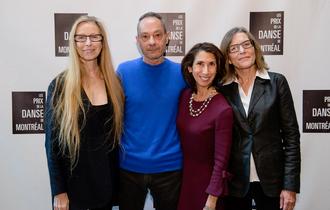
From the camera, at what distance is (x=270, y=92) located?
1484mm

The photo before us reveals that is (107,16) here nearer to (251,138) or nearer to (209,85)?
(209,85)

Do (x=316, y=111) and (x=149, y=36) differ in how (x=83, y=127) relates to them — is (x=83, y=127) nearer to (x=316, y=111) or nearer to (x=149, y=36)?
(x=149, y=36)

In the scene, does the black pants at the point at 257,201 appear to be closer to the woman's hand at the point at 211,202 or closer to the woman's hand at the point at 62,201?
the woman's hand at the point at 211,202

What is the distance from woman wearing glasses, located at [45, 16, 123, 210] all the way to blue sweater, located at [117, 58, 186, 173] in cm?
7

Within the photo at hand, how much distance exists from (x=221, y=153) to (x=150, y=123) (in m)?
0.34

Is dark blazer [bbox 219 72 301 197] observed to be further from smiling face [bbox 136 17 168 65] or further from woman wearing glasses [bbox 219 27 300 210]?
smiling face [bbox 136 17 168 65]

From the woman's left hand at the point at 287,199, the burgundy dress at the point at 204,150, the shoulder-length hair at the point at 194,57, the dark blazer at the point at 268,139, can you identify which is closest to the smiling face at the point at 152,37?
the shoulder-length hair at the point at 194,57

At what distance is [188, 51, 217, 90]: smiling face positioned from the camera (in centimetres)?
150

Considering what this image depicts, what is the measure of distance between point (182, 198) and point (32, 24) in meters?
1.28

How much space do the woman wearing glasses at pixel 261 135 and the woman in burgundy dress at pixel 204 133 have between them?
0.26ft

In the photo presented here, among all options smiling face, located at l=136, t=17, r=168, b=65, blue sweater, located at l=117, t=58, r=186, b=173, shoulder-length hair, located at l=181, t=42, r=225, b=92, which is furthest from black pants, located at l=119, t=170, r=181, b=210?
smiling face, located at l=136, t=17, r=168, b=65

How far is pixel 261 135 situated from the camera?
4.82 ft

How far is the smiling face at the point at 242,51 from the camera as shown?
1.51 m

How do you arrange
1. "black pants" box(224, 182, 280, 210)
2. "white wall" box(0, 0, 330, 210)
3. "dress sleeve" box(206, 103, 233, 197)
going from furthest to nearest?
"white wall" box(0, 0, 330, 210) < "black pants" box(224, 182, 280, 210) < "dress sleeve" box(206, 103, 233, 197)
